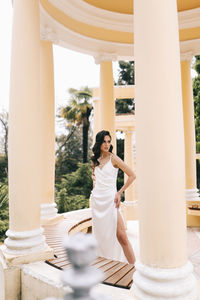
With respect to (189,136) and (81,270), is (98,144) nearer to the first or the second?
(81,270)

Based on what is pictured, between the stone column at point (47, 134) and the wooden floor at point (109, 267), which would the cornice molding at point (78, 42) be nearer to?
the stone column at point (47, 134)

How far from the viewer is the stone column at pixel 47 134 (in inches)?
955

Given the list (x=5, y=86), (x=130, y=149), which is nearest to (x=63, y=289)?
(x=130, y=149)

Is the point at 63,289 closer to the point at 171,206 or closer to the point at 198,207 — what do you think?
the point at 171,206

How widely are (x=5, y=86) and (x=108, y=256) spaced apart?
11045 centimetres

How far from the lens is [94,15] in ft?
87.5

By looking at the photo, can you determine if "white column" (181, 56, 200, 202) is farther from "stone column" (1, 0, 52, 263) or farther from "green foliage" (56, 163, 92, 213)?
"green foliage" (56, 163, 92, 213)

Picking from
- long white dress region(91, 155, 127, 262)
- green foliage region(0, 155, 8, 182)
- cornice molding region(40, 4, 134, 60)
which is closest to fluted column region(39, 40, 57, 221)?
cornice molding region(40, 4, 134, 60)

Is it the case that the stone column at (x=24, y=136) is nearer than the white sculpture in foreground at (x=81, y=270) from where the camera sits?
No

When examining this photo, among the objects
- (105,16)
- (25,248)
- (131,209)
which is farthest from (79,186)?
(25,248)

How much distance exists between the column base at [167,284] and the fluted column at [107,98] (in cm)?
2275

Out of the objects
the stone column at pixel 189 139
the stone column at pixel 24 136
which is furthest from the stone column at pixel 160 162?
the stone column at pixel 189 139

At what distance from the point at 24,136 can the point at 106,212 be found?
6.99m

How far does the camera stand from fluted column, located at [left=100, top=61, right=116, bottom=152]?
1206 inches
